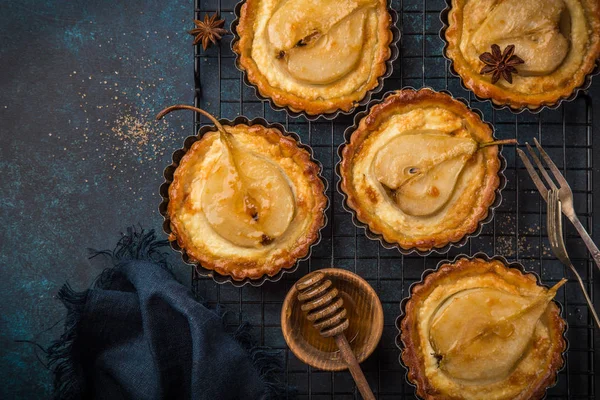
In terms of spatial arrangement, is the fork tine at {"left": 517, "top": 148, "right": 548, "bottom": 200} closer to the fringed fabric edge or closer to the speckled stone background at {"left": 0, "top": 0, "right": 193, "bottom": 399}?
the speckled stone background at {"left": 0, "top": 0, "right": 193, "bottom": 399}

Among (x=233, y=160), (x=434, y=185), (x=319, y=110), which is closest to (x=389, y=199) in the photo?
(x=434, y=185)

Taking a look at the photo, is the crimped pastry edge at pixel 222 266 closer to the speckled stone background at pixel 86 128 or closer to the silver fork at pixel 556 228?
the speckled stone background at pixel 86 128

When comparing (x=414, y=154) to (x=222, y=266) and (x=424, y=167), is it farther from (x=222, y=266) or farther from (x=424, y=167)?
(x=222, y=266)

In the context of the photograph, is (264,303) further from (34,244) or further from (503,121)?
(503,121)

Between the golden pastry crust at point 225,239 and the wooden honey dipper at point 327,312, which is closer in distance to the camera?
the wooden honey dipper at point 327,312

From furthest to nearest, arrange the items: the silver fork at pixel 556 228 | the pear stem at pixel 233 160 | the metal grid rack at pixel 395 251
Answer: the metal grid rack at pixel 395 251 → the silver fork at pixel 556 228 → the pear stem at pixel 233 160

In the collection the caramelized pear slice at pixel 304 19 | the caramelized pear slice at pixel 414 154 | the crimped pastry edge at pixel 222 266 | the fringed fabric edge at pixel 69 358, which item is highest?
the caramelized pear slice at pixel 304 19

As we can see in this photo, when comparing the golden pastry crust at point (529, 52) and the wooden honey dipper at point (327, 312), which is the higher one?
the golden pastry crust at point (529, 52)

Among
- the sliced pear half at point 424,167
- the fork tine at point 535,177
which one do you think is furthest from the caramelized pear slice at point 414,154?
the fork tine at point 535,177
